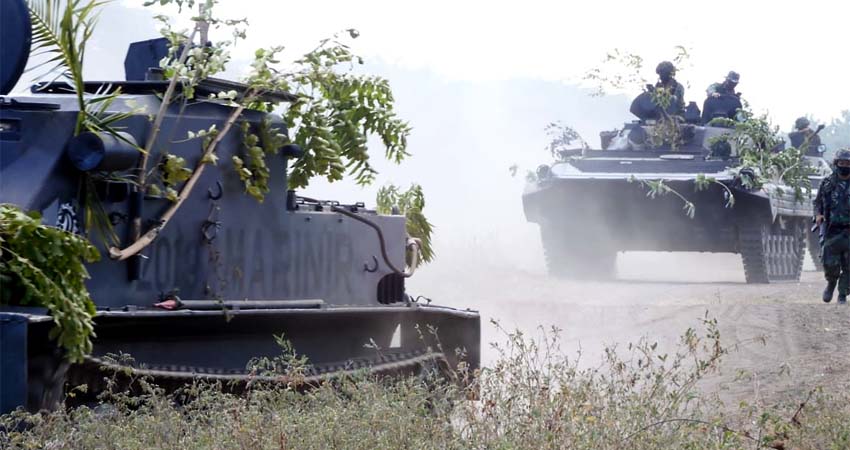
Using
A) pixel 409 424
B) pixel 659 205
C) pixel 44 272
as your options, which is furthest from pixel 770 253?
pixel 44 272

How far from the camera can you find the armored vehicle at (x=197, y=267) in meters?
6.17

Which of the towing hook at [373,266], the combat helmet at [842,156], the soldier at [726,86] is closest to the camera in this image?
the towing hook at [373,266]

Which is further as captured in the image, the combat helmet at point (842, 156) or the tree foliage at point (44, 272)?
the combat helmet at point (842, 156)

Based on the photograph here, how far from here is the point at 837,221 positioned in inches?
576

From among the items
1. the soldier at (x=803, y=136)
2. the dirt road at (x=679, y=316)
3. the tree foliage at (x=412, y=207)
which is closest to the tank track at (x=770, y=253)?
the dirt road at (x=679, y=316)

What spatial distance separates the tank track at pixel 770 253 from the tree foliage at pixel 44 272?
14247 millimetres

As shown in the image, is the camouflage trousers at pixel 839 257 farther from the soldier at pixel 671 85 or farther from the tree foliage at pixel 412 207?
the soldier at pixel 671 85

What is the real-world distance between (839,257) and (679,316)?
2.16 metres

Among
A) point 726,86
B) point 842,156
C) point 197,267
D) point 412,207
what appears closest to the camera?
point 197,267

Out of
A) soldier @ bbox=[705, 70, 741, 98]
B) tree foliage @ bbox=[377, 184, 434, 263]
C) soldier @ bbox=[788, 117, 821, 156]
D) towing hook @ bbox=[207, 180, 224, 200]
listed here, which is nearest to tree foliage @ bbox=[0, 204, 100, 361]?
towing hook @ bbox=[207, 180, 224, 200]

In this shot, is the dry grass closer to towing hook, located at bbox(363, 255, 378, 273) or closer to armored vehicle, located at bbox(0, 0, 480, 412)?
armored vehicle, located at bbox(0, 0, 480, 412)

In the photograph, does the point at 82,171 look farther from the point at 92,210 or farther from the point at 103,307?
the point at 103,307

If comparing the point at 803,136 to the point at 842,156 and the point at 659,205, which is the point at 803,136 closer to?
the point at 659,205

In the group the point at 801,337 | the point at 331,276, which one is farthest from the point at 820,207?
the point at 331,276
